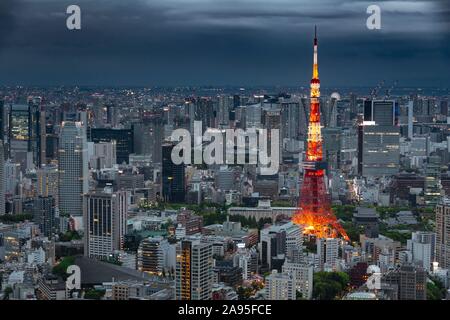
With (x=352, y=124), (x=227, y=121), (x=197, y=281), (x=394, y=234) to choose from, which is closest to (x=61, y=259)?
(x=197, y=281)

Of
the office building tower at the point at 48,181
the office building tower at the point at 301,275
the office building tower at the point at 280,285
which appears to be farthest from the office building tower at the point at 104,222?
the office building tower at the point at 280,285

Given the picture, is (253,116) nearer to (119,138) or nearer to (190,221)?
(190,221)

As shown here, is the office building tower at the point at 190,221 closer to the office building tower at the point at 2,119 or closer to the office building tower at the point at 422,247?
the office building tower at the point at 422,247

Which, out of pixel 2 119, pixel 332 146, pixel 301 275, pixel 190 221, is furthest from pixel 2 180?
pixel 301 275

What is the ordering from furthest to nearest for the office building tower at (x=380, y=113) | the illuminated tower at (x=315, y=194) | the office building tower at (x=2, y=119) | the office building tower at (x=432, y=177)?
the office building tower at (x=432, y=177), the office building tower at (x=380, y=113), the illuminated tower at (x=315, y=194), the office building tower at (x=2, y=119)

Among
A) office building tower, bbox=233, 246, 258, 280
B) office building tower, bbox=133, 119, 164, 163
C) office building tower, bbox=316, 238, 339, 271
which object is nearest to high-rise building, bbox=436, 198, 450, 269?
office building tower, bbox=316, 238, 339, 271

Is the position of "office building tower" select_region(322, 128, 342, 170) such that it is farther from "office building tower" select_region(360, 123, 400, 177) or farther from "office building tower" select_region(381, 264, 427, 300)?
"office building tower" select_region(381, 264, 427, 300)
